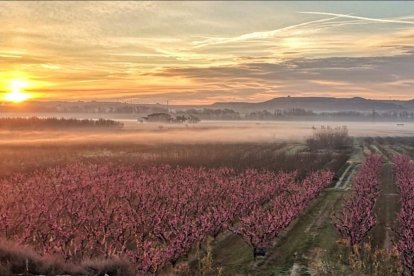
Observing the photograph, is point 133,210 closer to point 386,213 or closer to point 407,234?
point 407,234

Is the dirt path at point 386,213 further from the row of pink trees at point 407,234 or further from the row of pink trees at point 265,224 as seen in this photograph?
the row of pink trees at point 265,224

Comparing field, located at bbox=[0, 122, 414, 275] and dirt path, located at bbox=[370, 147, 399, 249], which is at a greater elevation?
field, located at bbox=[0, 122, 414, 275]

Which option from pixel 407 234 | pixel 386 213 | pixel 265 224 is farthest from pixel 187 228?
pixel 386 213

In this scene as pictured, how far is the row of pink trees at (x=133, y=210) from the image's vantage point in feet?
91.4

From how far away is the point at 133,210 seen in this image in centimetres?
3844

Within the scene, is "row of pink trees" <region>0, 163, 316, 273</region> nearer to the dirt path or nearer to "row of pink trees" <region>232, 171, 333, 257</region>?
"row of pink trees" <region>232, 171, 333, 257</region>

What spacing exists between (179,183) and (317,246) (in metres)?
23.5

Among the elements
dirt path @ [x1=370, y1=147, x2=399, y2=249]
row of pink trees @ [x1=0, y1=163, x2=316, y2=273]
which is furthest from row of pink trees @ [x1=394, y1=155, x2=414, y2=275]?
row of pink trees @ [x1=0, y1=163, x2=316, y2=273]

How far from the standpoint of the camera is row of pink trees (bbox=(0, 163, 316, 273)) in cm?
2786

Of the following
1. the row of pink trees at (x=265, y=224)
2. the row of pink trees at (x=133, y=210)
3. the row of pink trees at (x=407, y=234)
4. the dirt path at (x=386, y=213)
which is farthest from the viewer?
the dirt path at (x=386, y=213)

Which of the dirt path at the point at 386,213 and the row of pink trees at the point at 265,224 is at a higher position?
the row of pink trees at the point at 265,224

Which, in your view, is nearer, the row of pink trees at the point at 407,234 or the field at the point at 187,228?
the row of pink trees at the point at 407,234

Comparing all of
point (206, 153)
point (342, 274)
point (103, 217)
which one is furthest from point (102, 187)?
point (206, 153)

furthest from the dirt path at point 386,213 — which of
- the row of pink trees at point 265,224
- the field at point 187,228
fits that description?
the row of pink trees at point 265,224
